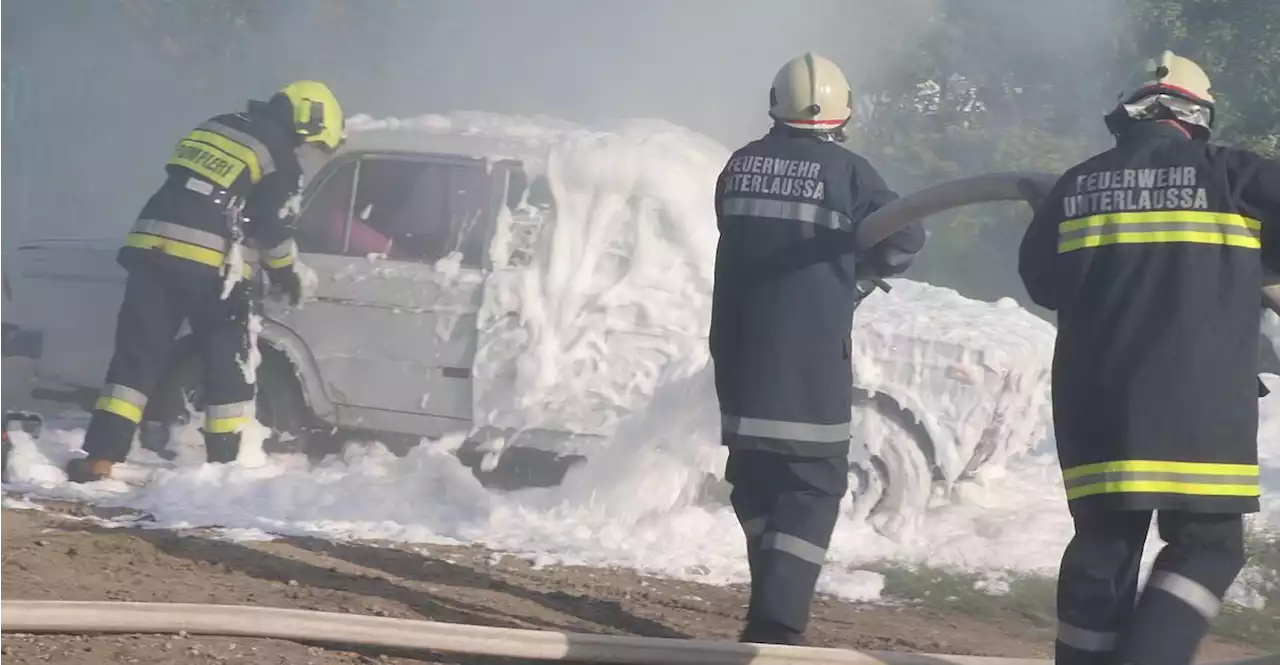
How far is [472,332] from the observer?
274 inches

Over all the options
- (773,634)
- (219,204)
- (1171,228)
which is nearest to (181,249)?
(219,204)

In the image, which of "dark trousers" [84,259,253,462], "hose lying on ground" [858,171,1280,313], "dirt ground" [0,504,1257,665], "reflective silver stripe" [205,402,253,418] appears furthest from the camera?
"reflective silver stripe" [205,402,253,418]

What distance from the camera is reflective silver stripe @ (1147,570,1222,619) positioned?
346 cm

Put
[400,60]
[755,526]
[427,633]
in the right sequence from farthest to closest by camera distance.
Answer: [400,60]
[755,526]
[427,633]

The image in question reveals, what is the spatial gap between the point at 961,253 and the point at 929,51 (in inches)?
68.0

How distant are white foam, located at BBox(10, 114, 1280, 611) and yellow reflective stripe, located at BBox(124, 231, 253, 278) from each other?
2.40 ft

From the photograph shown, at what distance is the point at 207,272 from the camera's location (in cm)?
699

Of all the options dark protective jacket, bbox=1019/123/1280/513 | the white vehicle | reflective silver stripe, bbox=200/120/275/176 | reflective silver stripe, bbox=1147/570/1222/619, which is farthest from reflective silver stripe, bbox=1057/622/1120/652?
reflective silver stripe, bbox=200/120/275/176

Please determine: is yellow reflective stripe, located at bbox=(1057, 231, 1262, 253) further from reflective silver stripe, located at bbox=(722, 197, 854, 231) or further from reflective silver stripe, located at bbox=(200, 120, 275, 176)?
reflective silver stripe, located at bbox=(200, 120, 275, 176)

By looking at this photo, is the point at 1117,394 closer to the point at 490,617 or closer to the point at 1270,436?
the point at 490,617

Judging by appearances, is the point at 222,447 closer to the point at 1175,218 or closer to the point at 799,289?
the point at 799,289

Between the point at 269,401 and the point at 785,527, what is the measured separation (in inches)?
144

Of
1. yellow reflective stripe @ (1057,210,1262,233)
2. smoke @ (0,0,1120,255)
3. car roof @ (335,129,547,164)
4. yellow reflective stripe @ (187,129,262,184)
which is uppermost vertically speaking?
smoke @ (0,0,1120,255)

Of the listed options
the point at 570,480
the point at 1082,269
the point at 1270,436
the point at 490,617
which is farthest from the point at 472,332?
the point at 1270,436
